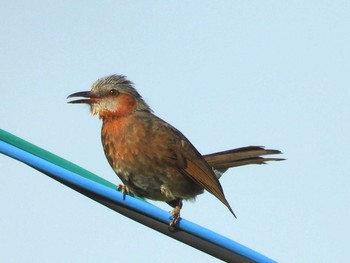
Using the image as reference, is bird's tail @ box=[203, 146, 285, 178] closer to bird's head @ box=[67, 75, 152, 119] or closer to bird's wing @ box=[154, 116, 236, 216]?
bird's wing @ box=[154, 116, 236, 216]

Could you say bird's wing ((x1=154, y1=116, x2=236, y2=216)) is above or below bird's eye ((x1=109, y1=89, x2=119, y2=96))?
below

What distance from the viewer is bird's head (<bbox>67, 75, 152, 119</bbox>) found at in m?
7.57

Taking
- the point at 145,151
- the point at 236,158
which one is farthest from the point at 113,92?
the point at 236,158

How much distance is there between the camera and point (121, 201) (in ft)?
12.6

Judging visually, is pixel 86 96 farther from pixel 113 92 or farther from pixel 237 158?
pixel 237 158

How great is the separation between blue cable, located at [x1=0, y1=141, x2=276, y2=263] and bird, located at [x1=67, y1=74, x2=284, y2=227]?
285 centimetres

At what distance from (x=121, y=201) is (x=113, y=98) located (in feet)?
13.0

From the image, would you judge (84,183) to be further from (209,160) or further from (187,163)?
(209,160)

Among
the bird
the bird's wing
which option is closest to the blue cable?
the bird

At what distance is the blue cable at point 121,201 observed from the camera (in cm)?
362

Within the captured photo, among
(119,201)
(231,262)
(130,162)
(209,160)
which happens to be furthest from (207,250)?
(209,160)

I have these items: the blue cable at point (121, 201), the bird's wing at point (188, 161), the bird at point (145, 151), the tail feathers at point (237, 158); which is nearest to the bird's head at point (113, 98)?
the bird at point (145, 151)

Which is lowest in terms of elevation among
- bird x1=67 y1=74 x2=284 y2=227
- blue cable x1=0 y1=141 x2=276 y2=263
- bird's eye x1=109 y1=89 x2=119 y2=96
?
blue cable x1=0 y1=141 x2=276 y2=263

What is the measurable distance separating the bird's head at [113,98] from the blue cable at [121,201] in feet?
11.7
